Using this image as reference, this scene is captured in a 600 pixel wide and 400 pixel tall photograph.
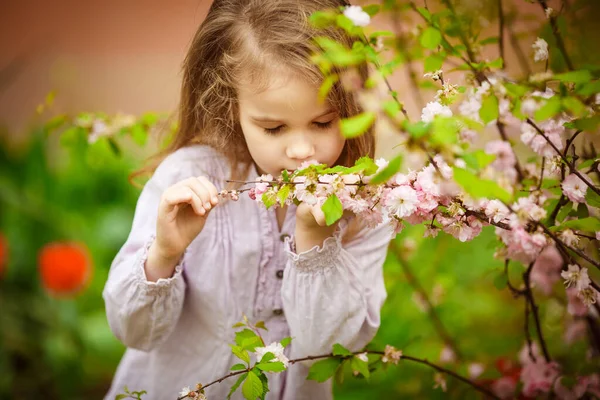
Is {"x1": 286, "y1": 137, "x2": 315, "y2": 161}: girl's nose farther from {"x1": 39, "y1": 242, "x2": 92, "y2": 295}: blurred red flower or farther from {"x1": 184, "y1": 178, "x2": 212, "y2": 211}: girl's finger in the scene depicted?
{"x1": 39, "y1": 242, "x2": 92, "y2": 295}: blurred red flower

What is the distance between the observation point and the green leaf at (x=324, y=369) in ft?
3.96

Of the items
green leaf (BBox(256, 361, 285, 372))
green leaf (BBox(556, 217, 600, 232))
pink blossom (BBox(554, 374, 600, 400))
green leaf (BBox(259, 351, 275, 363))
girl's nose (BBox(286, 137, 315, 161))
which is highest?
girl's nose (BBox(286, 137, 315, 161))

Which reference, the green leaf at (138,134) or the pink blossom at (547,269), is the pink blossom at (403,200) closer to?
the pink blossom at (547,269)

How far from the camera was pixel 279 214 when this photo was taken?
1.49 metres

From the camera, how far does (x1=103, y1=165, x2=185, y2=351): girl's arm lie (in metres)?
1.29

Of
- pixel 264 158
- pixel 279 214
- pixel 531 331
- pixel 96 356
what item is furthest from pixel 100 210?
pixel 531 331

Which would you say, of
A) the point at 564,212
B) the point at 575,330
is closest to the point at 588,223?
the point at 564,212

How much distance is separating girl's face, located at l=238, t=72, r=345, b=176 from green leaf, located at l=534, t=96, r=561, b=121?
40cm

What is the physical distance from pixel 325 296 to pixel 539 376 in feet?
2.11

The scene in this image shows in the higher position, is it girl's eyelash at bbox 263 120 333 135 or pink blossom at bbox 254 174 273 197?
girl's eyelash at bbox 263 120 333 135

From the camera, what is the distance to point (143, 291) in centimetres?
128

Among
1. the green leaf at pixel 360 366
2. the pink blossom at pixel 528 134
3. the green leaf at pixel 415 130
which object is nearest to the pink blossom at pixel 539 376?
the green leaf at pixel 360 366

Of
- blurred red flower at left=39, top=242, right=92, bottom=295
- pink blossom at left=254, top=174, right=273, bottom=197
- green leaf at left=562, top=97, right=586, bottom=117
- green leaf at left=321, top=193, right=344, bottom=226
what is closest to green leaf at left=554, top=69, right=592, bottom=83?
green leaf at left=562, top=97, right=586, bottom=117

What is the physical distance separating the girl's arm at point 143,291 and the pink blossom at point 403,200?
0.52m
